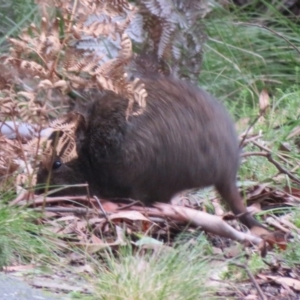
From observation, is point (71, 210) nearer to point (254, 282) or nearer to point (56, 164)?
point (56, 164)

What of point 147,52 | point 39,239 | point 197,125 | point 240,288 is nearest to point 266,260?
point 240,288

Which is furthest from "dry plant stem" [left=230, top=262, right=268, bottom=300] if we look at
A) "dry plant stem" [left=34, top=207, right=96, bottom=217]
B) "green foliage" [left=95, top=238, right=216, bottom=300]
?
"dry plant stem" [left=34, top=207, right=96, bottom=217]

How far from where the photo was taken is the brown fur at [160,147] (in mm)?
4582

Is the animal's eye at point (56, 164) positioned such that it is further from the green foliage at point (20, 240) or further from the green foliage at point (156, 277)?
the green foliage at point (156, 277)

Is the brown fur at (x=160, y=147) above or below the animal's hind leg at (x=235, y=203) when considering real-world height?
above

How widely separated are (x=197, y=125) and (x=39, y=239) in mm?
1048

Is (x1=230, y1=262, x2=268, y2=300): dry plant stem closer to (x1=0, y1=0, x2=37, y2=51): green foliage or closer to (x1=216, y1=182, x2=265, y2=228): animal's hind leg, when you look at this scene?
(x1=216, y1=182, x2=265, y2=228): animal's hind leg

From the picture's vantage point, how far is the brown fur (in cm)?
458

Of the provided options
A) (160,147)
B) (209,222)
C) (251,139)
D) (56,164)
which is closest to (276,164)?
(251,139)

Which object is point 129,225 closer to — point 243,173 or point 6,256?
point 6,256

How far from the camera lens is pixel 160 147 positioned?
4.57m

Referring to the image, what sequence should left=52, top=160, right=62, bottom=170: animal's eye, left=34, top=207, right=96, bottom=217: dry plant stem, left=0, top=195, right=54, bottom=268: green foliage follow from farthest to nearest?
left=52, top=160, right=62, bottom=170: animal's eye
left=34, top=207, right=96, bottom=217: dry plant stem
left=0, top=195, right=54, bottom=268: green foliage

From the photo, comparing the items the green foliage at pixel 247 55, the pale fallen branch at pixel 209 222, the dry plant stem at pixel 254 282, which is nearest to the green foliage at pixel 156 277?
the dry plant stem at pixel 254 282

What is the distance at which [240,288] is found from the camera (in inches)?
157
